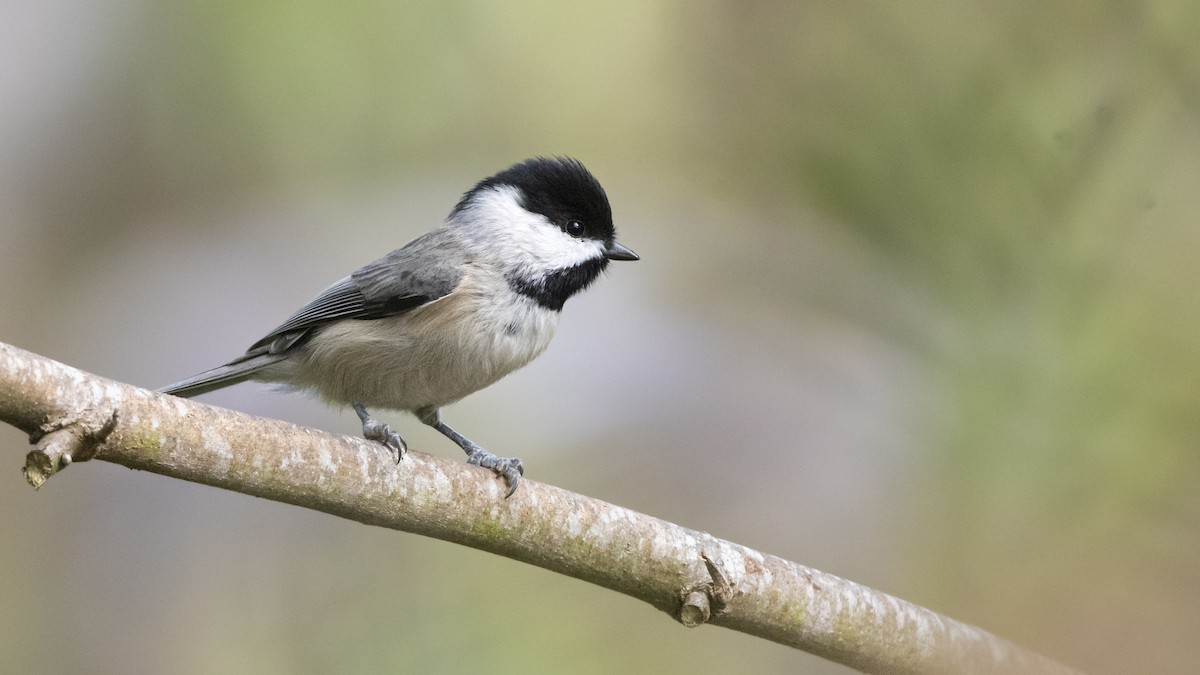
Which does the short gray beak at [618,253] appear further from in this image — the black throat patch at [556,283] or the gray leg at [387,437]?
the gray leg at [387,437]

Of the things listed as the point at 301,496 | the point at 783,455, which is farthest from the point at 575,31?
the point at 301,496

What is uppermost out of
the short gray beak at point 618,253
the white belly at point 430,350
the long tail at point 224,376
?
the short gray beak at point 618,253

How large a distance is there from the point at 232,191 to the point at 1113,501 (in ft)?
13.0

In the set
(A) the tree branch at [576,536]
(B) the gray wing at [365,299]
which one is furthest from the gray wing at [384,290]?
(A) the tree branch at [576,536]

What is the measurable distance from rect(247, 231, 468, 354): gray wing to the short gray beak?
472 millimetres

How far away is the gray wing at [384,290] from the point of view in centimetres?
295

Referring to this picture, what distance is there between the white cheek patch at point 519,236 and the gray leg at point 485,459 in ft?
1.90

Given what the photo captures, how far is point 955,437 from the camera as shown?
4.78ft

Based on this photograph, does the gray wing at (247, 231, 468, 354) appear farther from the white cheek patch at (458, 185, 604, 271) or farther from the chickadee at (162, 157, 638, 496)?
the white cheek patch at (458, 185, 604, 271)

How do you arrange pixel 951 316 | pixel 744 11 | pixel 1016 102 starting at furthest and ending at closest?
1. pixel 744 11
2. pixel 951 316
3. pixel 1016 102

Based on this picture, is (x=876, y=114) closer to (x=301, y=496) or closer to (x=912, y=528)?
(x=912, y=528)

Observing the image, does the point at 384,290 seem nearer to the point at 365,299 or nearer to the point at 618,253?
the point at 365,299

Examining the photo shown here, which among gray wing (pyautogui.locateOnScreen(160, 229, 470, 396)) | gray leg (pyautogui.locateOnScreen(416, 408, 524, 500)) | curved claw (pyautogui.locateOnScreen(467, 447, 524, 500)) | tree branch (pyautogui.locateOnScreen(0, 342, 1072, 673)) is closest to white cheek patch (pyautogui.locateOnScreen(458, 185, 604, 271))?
gray wing (pyautogui.locateOnScreen(160, 229, 470, 396))

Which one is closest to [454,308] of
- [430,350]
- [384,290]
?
[430,350]
